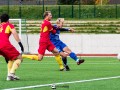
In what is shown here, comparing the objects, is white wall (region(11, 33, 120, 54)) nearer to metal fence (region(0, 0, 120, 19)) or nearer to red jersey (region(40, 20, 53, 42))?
metal fence (region(0, 0, 120, 19))

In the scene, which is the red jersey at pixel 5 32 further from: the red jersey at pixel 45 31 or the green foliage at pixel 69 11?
the green foliage at pixel 69 11

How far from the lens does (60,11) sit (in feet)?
193

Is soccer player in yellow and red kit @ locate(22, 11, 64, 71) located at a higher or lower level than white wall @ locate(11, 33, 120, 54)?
higher

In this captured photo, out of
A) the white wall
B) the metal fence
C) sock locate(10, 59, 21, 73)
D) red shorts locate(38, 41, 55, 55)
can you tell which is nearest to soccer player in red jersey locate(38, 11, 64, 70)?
red shorts locate(38, 41, 55, 55)

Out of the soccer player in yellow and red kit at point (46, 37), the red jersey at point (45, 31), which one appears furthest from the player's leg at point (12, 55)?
the red jersey at point (45, 31)

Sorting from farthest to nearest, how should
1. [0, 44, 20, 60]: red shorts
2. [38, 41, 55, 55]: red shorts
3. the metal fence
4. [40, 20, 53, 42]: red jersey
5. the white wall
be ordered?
1. the metal fence
2. the white wall
3. [40, 20, 53, 42]: red jersey
4. [38, 41, 55, 55]: red shorts
5. [0, 44, 20, 60]: red shorts

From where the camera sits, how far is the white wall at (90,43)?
39125 mm

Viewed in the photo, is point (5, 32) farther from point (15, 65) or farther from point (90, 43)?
point (90, 43)

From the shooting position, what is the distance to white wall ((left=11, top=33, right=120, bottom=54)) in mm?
39125

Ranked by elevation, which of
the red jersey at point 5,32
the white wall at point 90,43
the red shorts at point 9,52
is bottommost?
the white wall at point 90,43

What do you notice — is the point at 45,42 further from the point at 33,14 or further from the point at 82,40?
the point at 33,14

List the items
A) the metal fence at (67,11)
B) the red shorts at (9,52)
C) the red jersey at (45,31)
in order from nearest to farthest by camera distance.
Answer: the red shorts at (9,52) → the red jersey at (45,31) → the metal fence at (67,11)

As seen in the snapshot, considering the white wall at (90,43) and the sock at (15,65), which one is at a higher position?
the sock at (15,65)

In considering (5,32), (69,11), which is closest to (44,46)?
(5,32)
